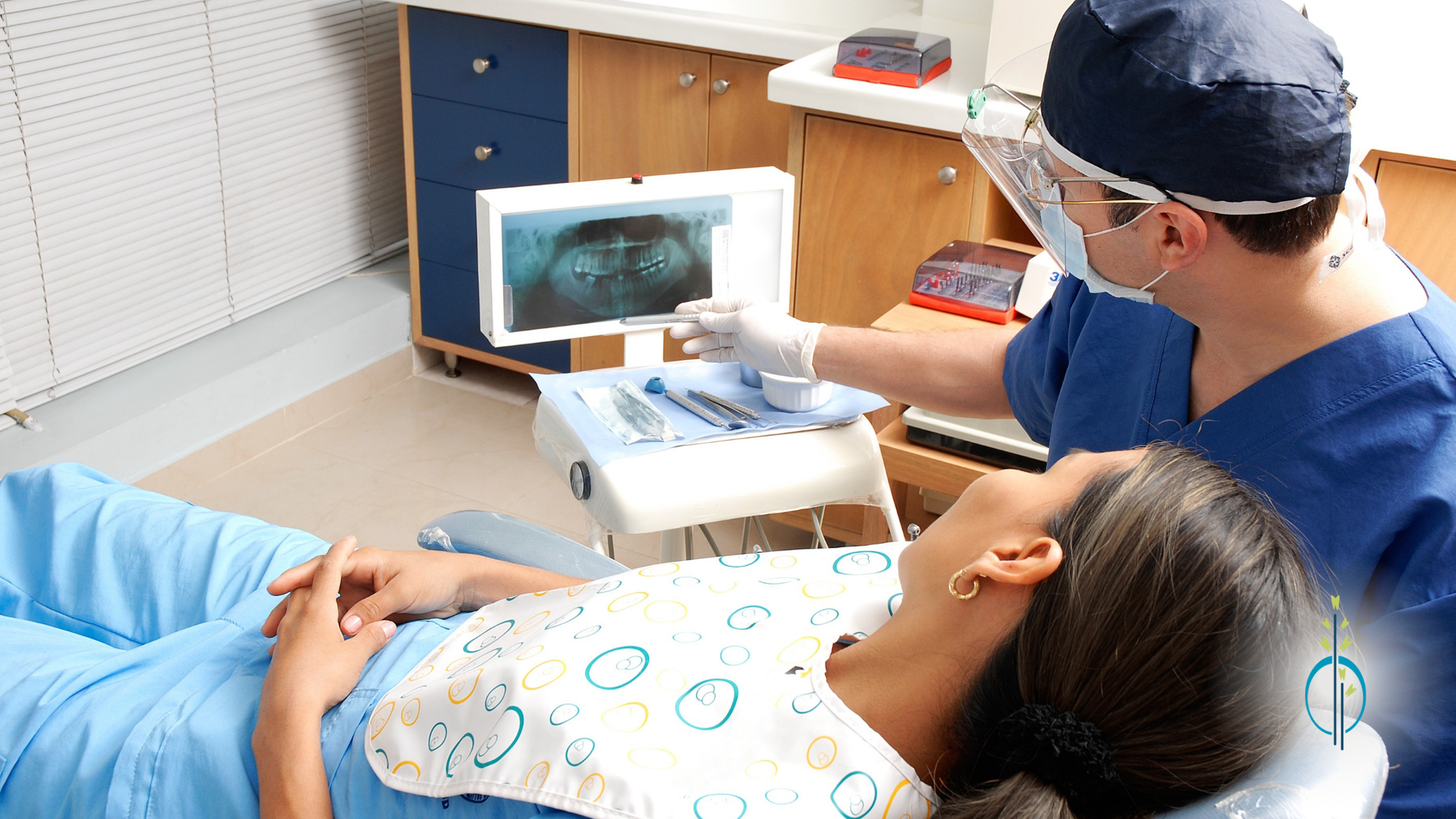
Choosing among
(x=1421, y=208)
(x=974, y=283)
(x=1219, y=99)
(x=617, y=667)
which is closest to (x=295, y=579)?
(x=617, y=667)

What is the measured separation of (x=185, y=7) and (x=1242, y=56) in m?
2.55

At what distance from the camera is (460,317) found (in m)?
3.14

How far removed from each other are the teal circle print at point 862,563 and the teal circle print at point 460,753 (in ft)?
1.38

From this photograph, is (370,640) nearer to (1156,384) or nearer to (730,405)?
(730,405)

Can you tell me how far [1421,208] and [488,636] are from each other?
1.69 meters

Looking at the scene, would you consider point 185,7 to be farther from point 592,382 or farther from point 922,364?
point 922,364

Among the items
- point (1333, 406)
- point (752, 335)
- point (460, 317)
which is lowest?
point (460, 317)

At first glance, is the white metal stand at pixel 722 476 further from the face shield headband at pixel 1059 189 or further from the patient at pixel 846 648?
the face shield headband at pixel 1059 189

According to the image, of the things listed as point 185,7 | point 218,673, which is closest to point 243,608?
point 218,673

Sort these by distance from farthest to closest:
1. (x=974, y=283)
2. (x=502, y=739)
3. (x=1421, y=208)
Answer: (x=974, y=283)
(x=1421, y=208)
(x=502, y=739)

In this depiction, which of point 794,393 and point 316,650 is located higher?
point 794,393

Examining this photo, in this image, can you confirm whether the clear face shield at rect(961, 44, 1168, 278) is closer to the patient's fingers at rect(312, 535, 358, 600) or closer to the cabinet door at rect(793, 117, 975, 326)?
the patient's fingers at rect(312, 535, 358, 600)

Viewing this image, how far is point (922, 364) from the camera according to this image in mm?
1484

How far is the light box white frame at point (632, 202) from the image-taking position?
1502mm
